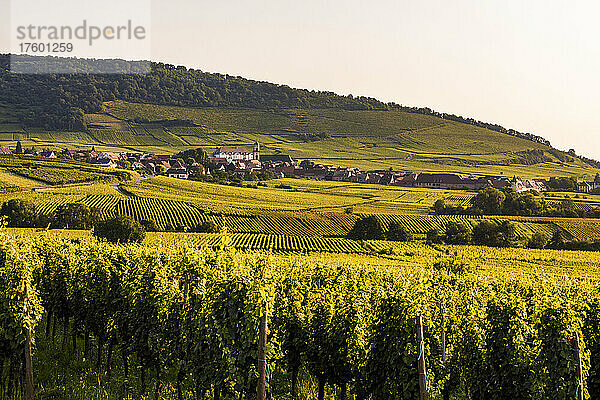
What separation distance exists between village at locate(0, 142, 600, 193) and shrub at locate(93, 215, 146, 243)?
204 ft

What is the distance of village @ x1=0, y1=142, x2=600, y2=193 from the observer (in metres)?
134

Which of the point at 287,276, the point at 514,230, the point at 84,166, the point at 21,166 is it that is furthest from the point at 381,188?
the point at 287,276

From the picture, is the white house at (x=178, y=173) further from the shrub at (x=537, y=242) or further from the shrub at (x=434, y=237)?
the shrub at (x=537, y=242)

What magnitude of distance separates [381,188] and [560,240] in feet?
179

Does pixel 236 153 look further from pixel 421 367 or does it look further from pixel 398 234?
pixel 421 367

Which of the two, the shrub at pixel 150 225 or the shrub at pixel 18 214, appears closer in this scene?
the shrub at pixel 18 214

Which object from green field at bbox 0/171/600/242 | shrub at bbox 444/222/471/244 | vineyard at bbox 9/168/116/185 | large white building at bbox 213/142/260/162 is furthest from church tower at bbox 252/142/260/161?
shrub at bbox 444/222/471/244

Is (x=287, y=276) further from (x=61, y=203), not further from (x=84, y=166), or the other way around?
(x=84, y=166)

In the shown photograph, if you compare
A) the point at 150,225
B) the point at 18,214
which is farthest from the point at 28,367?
the point at 18,214

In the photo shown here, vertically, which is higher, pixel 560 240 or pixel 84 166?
pixel 84 166

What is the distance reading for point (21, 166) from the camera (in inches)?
4254

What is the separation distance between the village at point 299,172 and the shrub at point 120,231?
62.1 metres

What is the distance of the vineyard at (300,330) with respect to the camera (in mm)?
15062

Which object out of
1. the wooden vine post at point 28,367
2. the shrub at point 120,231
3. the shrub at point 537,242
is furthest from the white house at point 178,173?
the wooden vine post at point 28,367
